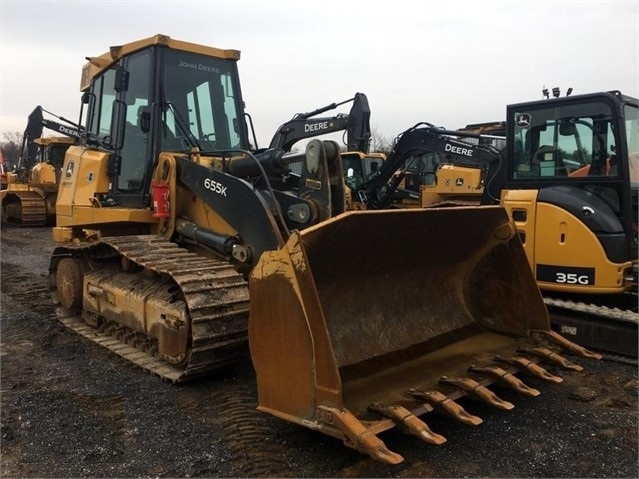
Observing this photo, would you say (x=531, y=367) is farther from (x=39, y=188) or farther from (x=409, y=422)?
(x=39, y=188)

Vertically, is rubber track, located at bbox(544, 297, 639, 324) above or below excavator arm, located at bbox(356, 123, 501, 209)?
below

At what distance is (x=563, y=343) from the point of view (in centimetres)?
424

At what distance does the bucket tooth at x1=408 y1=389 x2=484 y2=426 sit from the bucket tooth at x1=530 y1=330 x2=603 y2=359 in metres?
1.38

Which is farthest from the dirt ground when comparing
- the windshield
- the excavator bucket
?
the windshield

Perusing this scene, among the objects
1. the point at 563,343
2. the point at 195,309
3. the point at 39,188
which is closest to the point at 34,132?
the point at 39,188

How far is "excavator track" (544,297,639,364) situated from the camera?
16.7 feet

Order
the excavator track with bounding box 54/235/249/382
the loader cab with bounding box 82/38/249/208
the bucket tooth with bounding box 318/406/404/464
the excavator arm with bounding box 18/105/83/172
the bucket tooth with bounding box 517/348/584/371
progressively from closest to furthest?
the bucket tooth with bounding box 318/406/404/464, the bucket tooth with bounding box 517/348/584/371, the excavator track with bounding box 54/235/249/382, the loader cab with bounding box 82/38/249/208, the excavator arm with bounding box 18/105/83/172

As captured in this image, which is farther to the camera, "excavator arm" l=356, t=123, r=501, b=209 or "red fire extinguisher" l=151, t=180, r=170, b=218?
"excavator arm" l=356, t=123, r=501, b=209

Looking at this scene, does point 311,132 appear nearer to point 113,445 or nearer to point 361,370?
point 361,370

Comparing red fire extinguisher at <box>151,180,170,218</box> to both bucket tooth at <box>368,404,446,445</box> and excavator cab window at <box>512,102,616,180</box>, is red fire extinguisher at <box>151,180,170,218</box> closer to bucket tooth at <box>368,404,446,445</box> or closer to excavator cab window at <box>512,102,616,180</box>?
bucket tooth at <box>368,404,446,445</box>

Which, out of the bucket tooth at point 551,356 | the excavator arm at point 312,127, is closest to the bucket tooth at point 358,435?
the bucket tooth at point 551,356

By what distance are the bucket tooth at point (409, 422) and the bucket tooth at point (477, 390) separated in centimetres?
51

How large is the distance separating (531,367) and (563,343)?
573mm

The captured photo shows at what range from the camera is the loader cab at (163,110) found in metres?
5.54
